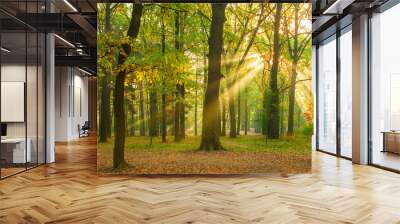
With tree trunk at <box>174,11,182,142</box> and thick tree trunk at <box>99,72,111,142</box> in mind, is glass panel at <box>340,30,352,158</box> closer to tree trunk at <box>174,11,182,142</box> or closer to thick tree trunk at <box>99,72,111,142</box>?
tree trunk at <box>174,11,182,142</box>

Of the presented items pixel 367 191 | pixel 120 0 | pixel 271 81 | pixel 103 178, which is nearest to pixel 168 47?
pixel 120 0

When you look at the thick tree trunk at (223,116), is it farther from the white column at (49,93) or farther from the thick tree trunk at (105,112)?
the white column at (49,93)

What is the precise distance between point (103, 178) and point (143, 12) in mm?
3165

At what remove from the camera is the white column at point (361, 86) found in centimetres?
900

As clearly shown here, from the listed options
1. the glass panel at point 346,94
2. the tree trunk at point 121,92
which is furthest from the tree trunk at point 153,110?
the glass panel at point 346,94

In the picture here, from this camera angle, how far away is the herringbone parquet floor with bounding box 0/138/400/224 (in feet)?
14.9

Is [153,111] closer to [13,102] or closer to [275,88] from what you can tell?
[275,88]

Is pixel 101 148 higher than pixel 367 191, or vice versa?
pixel 101 148

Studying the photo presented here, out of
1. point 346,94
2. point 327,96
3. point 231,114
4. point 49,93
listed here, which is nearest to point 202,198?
point 231,114

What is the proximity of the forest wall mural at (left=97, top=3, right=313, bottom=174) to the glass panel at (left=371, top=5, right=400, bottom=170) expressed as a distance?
1.81 metres

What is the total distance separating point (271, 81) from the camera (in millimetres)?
7609

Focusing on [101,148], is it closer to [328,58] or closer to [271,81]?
[271,81]

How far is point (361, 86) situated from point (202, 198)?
535cm

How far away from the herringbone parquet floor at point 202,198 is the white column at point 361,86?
1216mm
